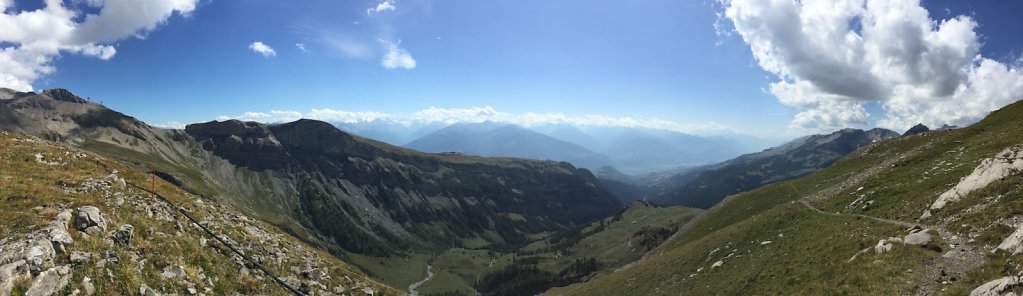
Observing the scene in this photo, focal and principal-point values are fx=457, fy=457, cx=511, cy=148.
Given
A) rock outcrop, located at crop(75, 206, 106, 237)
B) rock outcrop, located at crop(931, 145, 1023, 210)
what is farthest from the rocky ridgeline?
rock outcrop, located at crop(931, 145, 1023, 210)

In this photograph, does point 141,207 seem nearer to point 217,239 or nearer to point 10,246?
point 217,239

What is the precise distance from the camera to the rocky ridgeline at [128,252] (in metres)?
17.7

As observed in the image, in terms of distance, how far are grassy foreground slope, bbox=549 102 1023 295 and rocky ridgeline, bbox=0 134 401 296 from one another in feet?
117

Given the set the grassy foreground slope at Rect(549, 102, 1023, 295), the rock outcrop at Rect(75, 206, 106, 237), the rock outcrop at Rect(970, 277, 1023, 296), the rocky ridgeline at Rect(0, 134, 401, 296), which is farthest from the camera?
the grassy foreground slope at Rect(549, 102, 1023, 295)

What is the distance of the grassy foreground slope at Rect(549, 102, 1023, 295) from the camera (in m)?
25.7

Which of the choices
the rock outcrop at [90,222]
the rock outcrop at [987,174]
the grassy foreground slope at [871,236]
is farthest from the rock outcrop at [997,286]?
the rock outcrop at [90,222]

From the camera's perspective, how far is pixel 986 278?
21.2 m

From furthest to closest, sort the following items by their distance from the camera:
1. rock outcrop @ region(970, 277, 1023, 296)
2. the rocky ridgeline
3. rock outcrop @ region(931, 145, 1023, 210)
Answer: rock outcrop @ region(931, 145, 1023, 210) < rock outcrop @ region(970, 277, 1023, 296) < the rocky ridgeline

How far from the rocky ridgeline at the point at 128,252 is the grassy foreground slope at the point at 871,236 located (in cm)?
3562

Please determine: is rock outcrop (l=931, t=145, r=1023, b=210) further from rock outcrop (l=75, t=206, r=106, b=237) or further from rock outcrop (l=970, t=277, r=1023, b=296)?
rock outcrop (l=75, t=206, r=106, b=237)

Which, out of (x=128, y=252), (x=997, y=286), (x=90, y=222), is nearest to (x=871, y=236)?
(x=997, y=286)

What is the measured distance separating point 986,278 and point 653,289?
43212mm

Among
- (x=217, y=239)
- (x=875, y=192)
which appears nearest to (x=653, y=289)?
(x=875, y=192)

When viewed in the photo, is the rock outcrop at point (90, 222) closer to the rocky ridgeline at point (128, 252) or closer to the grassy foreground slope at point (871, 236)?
the rocky ridgeline at point (128, 252)
